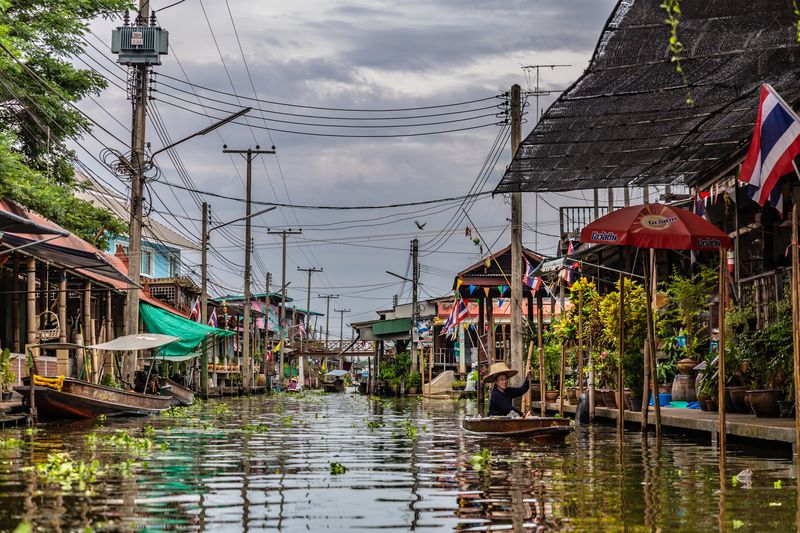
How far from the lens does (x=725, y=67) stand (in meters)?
13.1

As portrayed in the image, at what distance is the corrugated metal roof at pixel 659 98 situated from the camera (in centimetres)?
1164

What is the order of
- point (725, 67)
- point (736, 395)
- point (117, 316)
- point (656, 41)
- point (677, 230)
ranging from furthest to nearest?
point (117, 316)
point (736, 395)
point (677, 230)
point (725, 67)
point (656, 41)

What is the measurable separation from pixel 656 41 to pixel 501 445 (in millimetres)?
7315

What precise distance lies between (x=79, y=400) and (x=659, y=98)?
1626 cm

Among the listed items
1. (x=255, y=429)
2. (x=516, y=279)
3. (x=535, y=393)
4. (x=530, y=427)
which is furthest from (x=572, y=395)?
(x=530, y=427)

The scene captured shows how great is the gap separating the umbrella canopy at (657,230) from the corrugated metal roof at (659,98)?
1.23 m

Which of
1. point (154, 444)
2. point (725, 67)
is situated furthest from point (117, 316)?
point (725, 67)

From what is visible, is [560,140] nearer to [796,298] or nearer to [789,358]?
[789,358]

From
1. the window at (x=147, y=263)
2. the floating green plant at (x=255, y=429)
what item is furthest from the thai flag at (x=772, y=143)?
the window at (x=147, y=263)

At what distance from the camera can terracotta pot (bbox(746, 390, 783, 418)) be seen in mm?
15523

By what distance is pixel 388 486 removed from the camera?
1055 centimetres

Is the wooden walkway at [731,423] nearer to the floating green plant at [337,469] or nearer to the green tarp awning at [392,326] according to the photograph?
the floating green plant at [337,469]

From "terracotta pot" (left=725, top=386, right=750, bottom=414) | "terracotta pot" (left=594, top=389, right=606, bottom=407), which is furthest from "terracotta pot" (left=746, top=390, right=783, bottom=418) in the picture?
"terracotta pot" (left=594, top=389, right=606, bottom=407)

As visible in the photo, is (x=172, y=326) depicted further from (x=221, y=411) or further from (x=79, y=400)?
(x=79, y=400)
